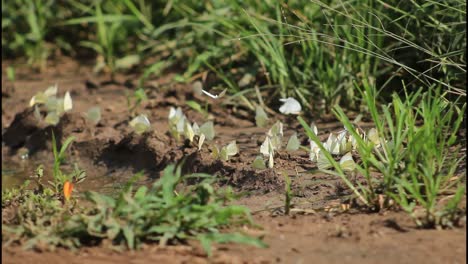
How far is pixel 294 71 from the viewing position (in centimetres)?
505

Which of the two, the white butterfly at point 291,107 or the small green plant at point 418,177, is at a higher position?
the white butterfly at point 291,107

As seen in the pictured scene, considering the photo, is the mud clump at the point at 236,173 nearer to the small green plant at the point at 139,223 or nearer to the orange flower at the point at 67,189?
the orange flower at the point at 67,189

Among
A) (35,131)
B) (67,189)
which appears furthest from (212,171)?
(35,131)

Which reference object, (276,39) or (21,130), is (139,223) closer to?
(276,39)

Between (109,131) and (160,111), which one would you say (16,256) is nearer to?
(109,131)

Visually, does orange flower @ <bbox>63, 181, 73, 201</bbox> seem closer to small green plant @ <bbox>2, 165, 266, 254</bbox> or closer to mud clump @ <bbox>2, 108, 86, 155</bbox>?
small green plant @ <bbox>2, 165, 266, 254</bbox>

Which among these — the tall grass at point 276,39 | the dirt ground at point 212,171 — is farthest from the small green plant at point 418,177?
the tall grass at point 276,39

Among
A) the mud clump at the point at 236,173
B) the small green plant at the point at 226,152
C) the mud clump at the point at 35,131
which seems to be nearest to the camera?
the mud clump at the point at 236,173

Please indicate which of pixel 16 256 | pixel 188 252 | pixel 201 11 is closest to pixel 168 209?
pixel 188 252

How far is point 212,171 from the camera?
168 inches

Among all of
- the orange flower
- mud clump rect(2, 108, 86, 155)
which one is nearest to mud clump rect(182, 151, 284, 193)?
the orange flower

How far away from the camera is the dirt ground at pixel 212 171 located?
9.80ft

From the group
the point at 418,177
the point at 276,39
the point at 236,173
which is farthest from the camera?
the point at 276,39

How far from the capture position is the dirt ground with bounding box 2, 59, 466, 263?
118 inches
